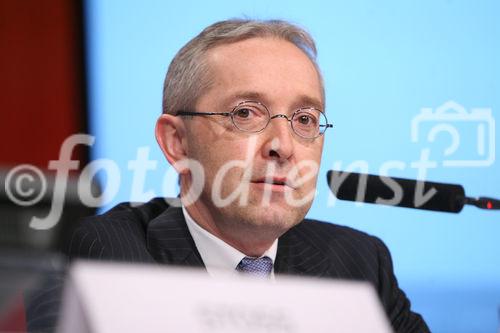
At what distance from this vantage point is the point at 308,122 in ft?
5.68

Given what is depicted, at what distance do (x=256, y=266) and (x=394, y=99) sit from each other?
2.12ft

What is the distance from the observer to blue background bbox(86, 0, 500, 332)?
1975mm

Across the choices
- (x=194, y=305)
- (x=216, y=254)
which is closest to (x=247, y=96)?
(x=216, y=254)

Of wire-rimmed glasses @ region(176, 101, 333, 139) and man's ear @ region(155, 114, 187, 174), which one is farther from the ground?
wire-rimmed glasses @ region(176, 101, 333, 139)

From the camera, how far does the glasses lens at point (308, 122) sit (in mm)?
1701

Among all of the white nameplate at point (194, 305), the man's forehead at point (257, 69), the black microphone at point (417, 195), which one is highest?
the man's forehead at point (257, 69)

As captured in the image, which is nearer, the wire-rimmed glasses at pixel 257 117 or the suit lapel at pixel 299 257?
the wire-rimmed glasses at pixel 257 117

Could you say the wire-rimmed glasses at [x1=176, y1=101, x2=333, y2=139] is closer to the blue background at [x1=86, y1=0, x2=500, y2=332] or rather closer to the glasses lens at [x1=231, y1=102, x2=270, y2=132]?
the glasses lens at [x1=231, y1=102, x2=270, y2=132]

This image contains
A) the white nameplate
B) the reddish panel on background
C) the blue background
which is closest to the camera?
the white nameplate

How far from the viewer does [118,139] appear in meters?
2.05

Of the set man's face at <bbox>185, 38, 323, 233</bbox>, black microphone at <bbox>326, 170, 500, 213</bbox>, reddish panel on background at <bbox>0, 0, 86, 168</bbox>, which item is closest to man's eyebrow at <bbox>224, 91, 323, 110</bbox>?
man's face at <bbox>185, 38, 323, 233</bbox>

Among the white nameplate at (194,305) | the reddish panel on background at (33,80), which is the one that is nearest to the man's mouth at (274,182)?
the white nameplate at (194,305)

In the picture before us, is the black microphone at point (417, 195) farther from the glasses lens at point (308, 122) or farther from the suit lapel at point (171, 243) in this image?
the suit lapel at point (171, 243)

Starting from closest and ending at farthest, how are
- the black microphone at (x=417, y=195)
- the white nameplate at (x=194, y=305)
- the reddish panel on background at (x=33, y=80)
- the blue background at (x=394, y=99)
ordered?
the white nameplate at (x=194, y=305) → the black microphone at (x=417, y=195) → the blue background at (x=394, y=99) → the reddish panel on background at (x=33, y=80)
